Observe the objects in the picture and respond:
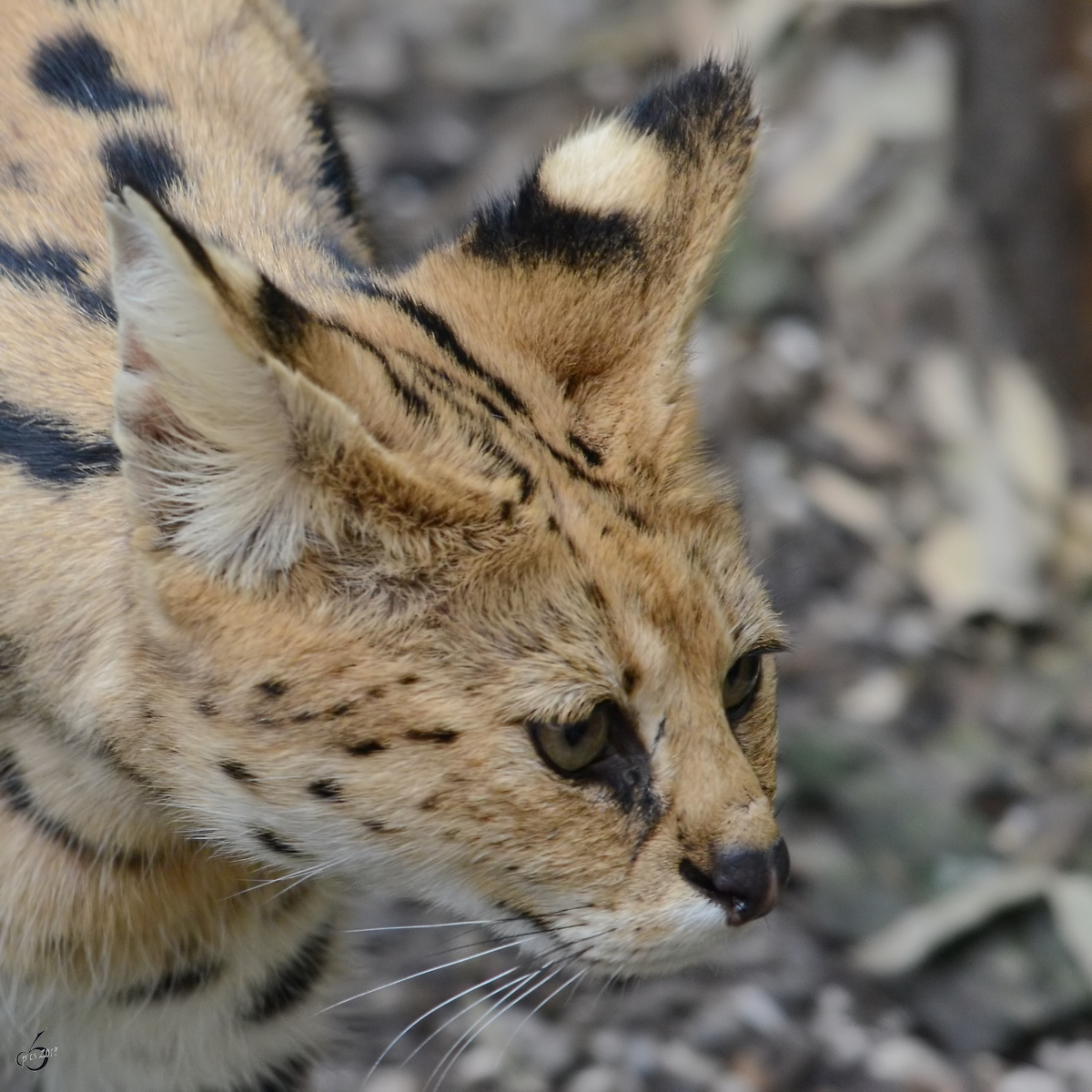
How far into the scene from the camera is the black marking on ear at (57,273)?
8.29ft

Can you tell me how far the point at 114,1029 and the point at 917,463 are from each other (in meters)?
3.55

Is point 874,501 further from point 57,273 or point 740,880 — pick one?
Answer: point 57,273

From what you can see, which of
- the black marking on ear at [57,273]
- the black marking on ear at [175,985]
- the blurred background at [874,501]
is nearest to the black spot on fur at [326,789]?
the black marking on ear at [175,985]

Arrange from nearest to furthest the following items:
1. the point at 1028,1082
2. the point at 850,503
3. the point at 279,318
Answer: the point at 279,318, the point at 1028,1082, the point at 850,503

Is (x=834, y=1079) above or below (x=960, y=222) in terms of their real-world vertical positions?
below

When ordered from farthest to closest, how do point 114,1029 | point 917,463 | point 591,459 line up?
1. point 917,463
2. point 114,1029
3. point 591,459

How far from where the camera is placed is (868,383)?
571cm

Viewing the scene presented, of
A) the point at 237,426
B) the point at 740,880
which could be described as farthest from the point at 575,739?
the point at 237,426

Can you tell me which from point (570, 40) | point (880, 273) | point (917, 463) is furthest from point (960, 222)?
point (570, 40)

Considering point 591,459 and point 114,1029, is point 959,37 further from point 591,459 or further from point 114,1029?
point 114,1029

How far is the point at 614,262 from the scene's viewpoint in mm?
2539

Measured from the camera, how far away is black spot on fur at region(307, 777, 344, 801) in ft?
7.30

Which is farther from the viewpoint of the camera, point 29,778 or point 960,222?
point 960,222

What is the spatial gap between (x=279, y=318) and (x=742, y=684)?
95 cm
